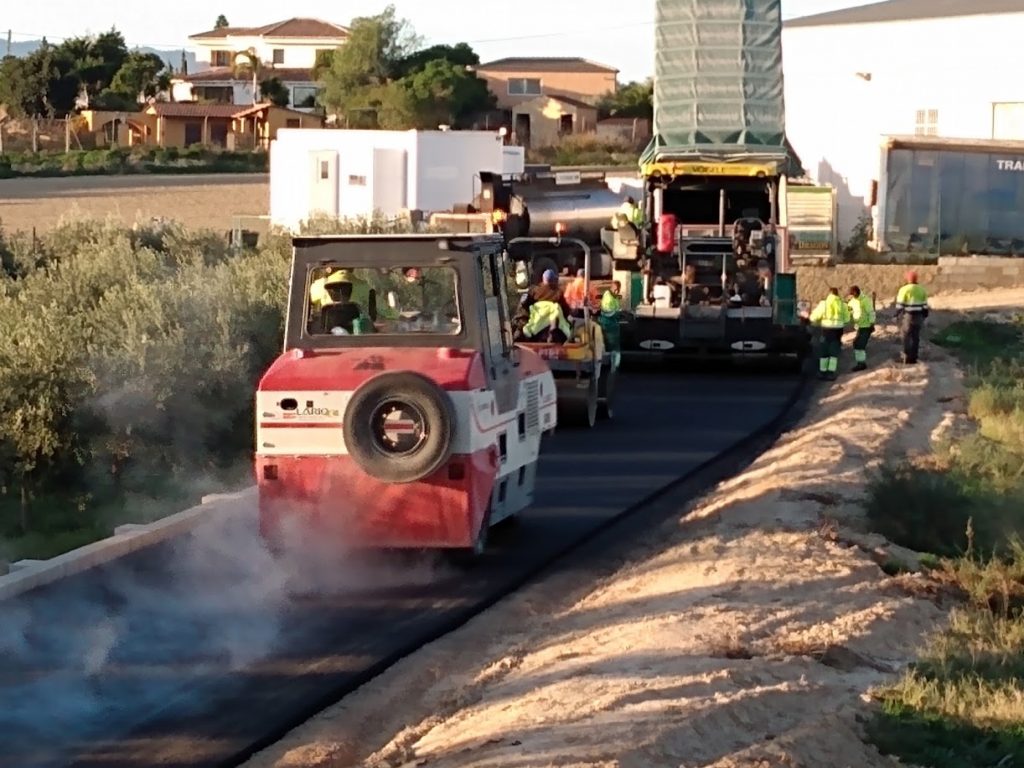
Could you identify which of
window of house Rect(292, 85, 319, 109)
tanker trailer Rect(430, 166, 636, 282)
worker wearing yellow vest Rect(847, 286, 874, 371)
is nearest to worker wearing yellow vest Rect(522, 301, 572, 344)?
worker wearing yellow vest Rect(847, 286, 874, 371)

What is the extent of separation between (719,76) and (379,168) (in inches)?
721

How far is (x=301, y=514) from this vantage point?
1205 cm

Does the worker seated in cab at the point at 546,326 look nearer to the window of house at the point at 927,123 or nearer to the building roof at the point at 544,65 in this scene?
the window of house at the point at 927,123

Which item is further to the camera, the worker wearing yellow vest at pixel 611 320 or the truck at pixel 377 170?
the truck at pixel 377 170

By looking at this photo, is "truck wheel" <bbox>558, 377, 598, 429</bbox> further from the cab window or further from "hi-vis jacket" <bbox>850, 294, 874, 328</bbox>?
"hi-vis jacket" <bbox>850, 294, 874, 328</bbox>

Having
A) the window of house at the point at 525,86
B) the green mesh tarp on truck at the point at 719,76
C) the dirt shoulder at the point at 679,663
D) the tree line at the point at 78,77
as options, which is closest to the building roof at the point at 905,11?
the green mesh tarp on truck at the point at 719,76

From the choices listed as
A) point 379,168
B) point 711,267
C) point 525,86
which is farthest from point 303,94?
point 711,267

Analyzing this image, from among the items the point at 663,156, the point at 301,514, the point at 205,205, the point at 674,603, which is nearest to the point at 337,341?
the point at 301,514

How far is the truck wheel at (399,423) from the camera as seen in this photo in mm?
11836

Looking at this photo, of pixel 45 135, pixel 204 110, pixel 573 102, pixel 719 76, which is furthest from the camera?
pixel 573 102

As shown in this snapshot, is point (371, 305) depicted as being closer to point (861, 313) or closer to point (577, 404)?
point (577, 404)

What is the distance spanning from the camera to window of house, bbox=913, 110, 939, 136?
53.8m

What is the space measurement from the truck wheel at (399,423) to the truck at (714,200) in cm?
1642

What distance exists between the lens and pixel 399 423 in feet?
38.9
